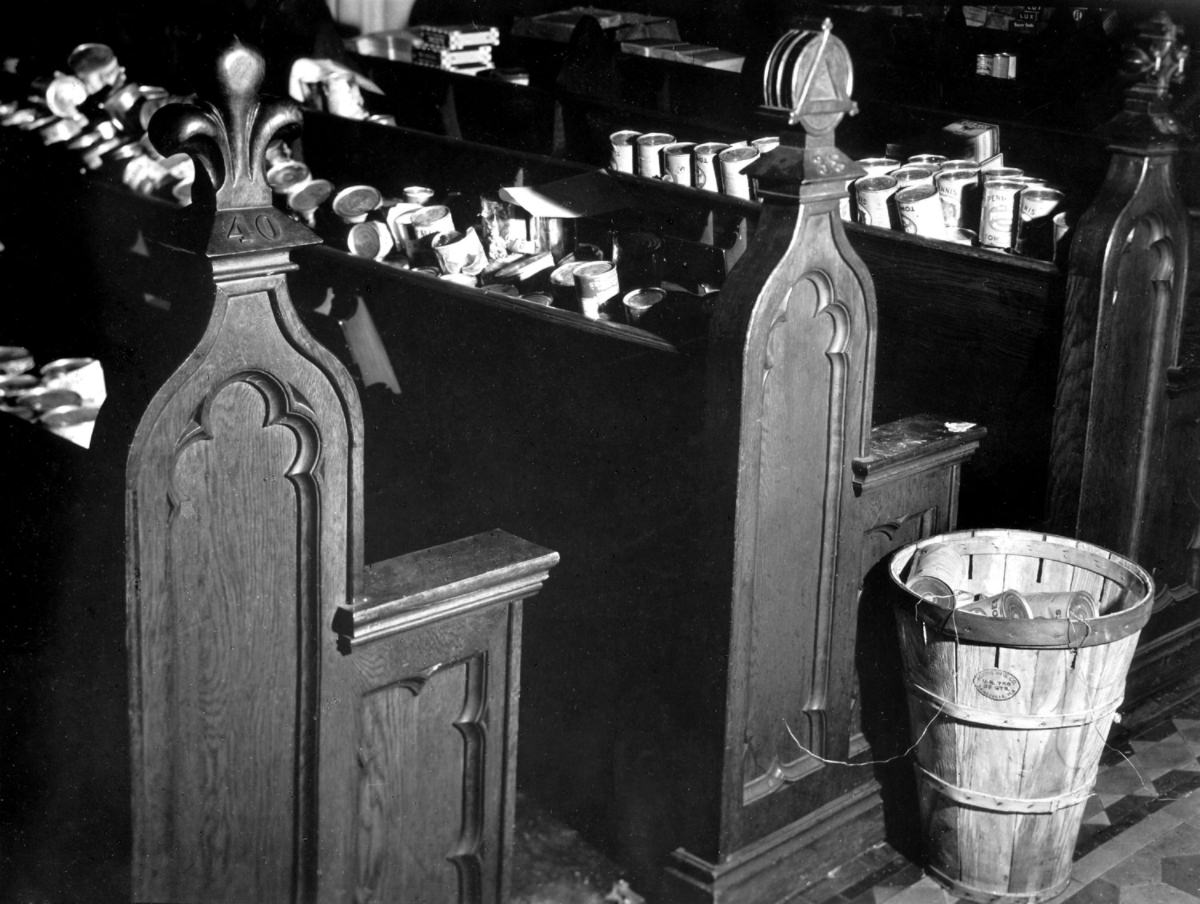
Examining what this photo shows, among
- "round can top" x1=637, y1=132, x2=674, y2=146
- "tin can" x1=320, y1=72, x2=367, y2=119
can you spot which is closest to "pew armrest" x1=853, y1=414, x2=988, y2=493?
"round can top" x1=637, y1=132, x2=674, y2=146

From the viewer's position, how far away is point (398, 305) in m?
3.76

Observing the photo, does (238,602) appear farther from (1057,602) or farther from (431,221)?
(431,221)

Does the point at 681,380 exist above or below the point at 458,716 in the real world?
above

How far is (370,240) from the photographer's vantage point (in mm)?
3994

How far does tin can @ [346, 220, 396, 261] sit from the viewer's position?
3.98 meters

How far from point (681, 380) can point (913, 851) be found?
43.8 inches

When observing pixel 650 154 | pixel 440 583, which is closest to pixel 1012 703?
pixel 440 583

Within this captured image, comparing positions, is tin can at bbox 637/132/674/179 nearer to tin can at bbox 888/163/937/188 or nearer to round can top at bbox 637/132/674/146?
round can top at bbox 637/132/674/146

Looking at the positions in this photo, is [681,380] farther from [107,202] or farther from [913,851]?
[107,202]

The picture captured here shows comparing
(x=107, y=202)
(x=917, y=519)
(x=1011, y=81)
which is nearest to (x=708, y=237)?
(x=917, y=519)

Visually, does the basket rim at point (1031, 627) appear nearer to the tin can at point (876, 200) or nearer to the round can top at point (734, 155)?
the tin can at point (876, 200)

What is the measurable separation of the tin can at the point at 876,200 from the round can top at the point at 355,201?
1528 millimetres

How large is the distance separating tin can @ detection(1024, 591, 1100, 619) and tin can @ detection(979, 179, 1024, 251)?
839mm

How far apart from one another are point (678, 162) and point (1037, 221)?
100 cm
